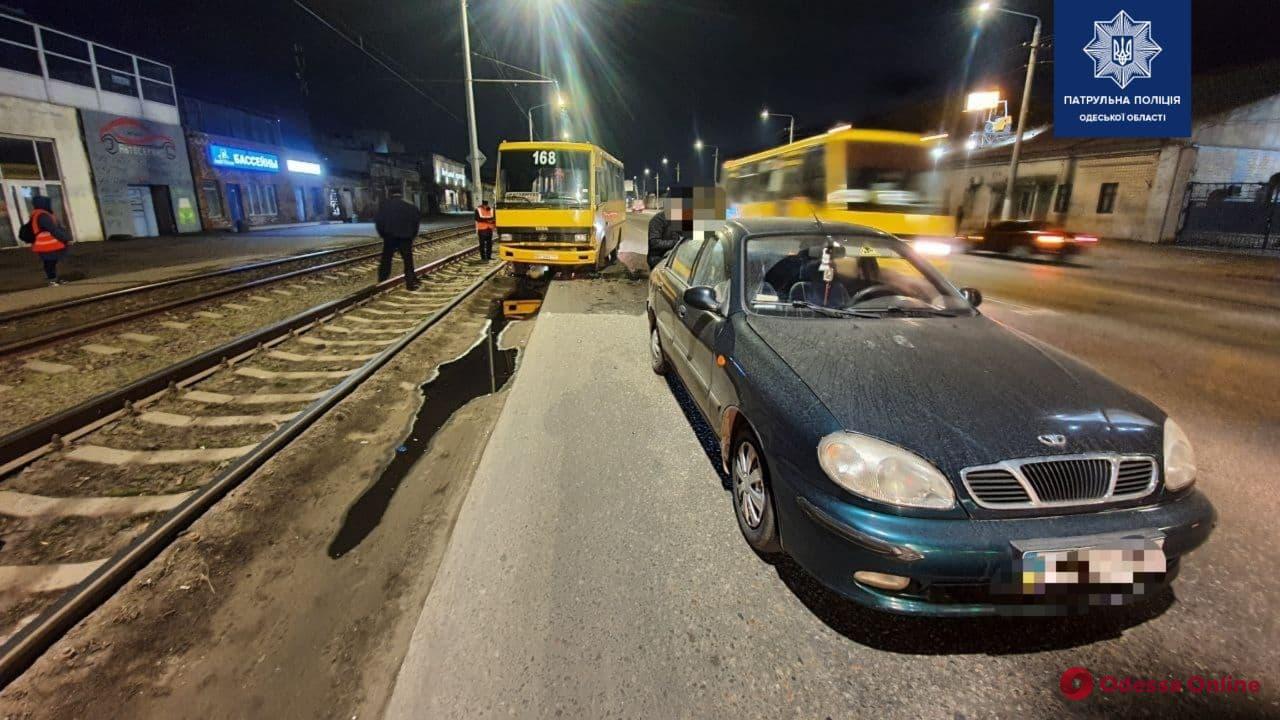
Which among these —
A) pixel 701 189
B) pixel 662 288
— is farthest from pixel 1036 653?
pixel 701 189

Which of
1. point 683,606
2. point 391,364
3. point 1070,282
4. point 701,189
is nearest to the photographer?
point 683,606

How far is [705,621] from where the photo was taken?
7.86 feet

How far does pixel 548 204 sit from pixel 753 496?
10.1m

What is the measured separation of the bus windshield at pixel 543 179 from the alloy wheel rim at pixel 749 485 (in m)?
9.76

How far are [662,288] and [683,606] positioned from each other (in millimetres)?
3376

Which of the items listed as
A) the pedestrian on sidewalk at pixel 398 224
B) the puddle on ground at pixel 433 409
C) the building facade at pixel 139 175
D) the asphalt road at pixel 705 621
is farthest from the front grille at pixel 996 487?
the building facade at pixel 139 175

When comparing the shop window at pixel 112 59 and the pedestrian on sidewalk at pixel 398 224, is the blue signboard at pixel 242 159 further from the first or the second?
the pedestrian on sidewalk at pixel 398 224

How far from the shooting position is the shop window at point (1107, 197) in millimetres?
26875

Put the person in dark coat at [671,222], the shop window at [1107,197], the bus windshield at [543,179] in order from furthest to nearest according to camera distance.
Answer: the shop window at [1107,197] < the bus windshield at [543,179] < the person in dark coat at [671,222]

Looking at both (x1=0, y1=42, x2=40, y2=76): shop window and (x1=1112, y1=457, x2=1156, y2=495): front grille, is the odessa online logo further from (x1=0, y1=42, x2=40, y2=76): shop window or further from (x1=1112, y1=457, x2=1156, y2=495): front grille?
(x1=0, y1=42, x2=40, y2=76): shop window

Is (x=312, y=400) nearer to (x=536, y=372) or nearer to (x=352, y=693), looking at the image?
(x=536, y=372)

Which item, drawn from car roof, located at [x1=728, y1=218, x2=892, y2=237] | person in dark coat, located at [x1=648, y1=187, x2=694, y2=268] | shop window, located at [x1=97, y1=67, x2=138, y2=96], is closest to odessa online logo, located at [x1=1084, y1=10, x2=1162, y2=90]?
person in dark coat, located at [x1=648, y1=187, x2=694, y2=268]

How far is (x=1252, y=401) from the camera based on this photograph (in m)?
4.86

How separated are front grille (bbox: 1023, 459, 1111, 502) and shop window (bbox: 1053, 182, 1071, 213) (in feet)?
114
